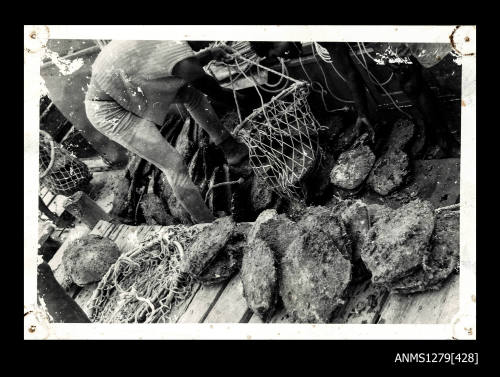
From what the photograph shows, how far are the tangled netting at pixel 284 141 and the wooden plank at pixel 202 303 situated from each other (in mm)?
1032

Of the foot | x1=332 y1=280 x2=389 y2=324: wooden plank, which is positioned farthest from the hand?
x1=332 y1=280 x2=389 y2=324: wooden plank

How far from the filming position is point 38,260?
245 centimetres

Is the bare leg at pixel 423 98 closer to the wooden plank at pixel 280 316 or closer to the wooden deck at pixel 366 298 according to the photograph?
the wooden deck at pixel 366 298

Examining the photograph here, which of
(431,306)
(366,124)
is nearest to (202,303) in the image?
(431,306)

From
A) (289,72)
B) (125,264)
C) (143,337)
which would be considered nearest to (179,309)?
(143,337)

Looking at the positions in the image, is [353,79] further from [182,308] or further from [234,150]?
[182,308]

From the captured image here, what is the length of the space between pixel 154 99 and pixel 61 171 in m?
1.20

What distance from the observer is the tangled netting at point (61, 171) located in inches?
147

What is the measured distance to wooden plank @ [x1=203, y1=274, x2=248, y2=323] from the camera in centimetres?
243

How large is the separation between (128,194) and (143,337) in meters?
1.77

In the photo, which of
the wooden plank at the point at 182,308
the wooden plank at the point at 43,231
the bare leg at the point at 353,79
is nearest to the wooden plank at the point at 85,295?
the wooden plank at the point at 43,231

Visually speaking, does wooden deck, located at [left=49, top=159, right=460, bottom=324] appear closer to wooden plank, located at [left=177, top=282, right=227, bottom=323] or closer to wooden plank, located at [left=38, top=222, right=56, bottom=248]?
wooden plank, located at [left=177, top=282, right=227, bottom=323]

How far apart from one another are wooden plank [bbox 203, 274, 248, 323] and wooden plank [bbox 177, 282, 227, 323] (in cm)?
3

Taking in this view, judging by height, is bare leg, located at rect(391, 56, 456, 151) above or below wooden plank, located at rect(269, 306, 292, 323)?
above
